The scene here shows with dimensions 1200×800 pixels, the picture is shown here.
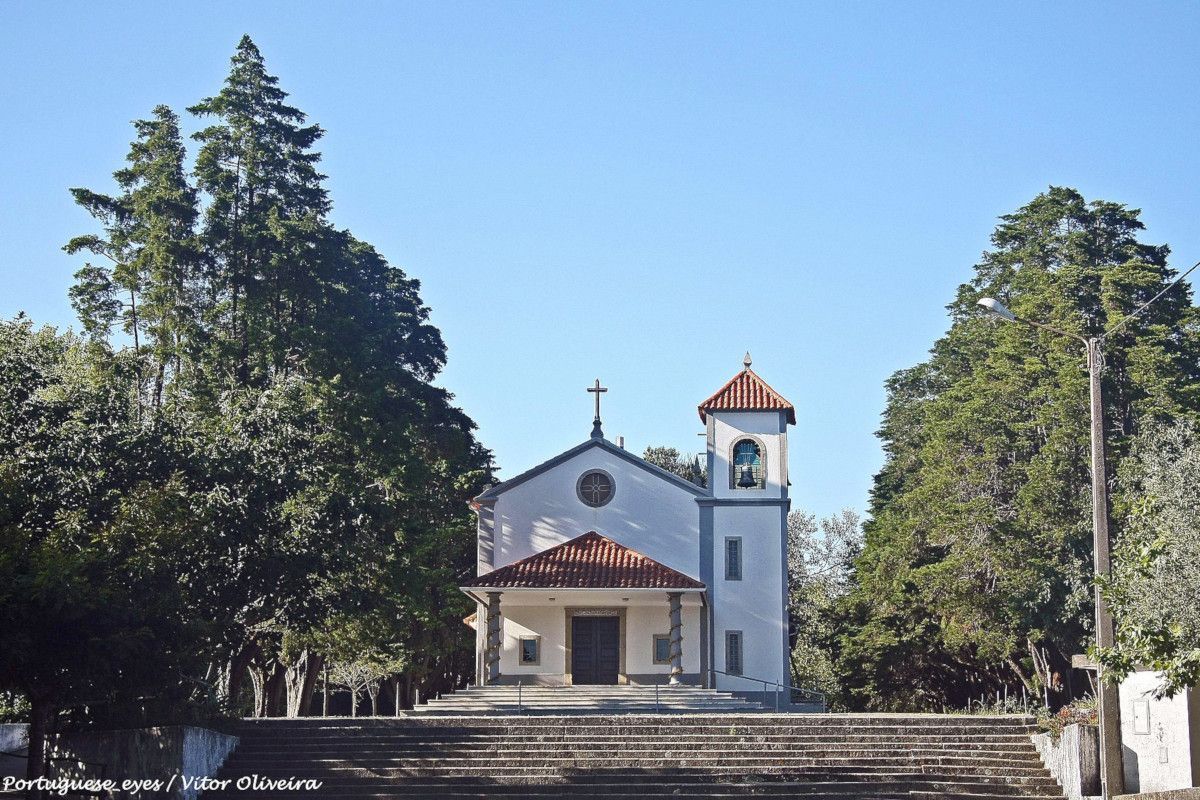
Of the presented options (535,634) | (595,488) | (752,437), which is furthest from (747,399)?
(535,634)

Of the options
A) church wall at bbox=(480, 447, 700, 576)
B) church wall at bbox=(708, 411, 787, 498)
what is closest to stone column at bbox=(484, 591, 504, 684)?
church wall at bbox=(480, 447, 700, 576)

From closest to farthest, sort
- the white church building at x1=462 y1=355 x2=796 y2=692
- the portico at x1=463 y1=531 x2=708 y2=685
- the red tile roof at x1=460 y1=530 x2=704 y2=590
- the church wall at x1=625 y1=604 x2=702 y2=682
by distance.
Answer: the red tile roof at x1=460 y1=530 x2=704 y2=590, the portico at x1=463 y1=531 x2=708 y2=685, the white church building at x1=462 y1=355 x2=796 y2=692, the church wall at x1=625 y1=604 x2=702 y2=682

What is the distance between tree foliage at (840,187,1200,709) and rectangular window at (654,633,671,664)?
9367 millimetres

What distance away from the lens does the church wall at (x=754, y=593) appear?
35.4 m

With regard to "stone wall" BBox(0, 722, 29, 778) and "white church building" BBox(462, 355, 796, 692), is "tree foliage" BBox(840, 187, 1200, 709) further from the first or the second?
"stone wall" BBox(0, 722, 29, 778)

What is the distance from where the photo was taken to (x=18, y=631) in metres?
18.5

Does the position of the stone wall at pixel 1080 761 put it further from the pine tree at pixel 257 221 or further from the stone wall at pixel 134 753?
the pine tree at pixel 257 221

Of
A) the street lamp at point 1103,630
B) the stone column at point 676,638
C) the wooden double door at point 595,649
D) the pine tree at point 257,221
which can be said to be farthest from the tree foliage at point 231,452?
the street lamp at point 1103,630

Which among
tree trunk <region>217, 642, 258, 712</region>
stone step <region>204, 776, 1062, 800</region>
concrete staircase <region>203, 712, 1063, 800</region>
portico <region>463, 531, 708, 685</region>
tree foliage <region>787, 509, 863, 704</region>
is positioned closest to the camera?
stone step <region>204, 776, 1062, 800</region>

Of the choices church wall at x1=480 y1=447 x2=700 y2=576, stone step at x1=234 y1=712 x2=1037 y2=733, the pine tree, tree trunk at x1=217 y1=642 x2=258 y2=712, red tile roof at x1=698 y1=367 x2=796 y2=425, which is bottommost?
stone step at x1=234 y1=712 x2=1037 y2=733

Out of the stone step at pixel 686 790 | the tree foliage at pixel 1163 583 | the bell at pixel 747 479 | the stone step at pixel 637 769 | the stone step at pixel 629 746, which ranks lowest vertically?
the stone step at pixel 686 790

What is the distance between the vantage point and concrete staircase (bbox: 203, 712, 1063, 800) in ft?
73.7

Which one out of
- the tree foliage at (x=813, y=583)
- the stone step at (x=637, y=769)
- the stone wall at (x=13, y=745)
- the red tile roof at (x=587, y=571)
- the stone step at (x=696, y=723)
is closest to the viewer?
the stone wall at (x=13, y=745)

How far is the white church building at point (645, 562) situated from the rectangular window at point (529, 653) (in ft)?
0.12
